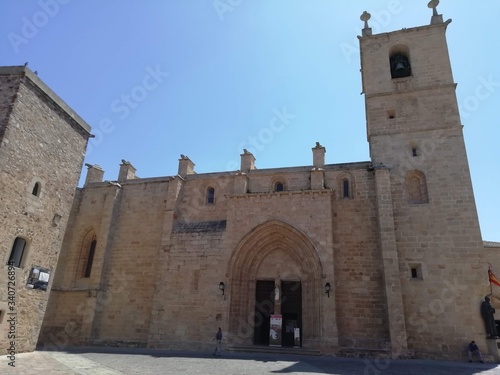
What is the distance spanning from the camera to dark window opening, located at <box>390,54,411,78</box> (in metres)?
17.2

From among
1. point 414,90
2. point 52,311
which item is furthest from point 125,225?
point 414,90

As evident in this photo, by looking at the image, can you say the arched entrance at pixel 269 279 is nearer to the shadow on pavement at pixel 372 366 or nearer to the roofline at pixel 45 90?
the shadow on pavement at pixel 372 366

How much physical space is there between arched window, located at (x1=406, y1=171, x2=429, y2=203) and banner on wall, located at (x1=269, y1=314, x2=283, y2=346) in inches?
285

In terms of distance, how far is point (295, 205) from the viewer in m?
15.4

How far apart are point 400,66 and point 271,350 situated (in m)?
14.1

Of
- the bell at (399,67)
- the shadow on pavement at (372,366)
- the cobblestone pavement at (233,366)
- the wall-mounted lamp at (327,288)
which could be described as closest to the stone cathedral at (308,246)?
the wall-mounted lamp at (327,288)

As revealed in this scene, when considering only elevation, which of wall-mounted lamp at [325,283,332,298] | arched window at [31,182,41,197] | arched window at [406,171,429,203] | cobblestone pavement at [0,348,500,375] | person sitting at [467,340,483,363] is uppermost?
arched window at [406,171,429,203]

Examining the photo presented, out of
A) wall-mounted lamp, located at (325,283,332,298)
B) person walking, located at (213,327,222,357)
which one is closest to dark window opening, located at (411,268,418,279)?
wall-mounted lamp, located at (325,283,332,298)

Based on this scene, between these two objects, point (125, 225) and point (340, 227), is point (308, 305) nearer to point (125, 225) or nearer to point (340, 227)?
point (340, 227)

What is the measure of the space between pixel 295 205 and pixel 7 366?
10987 mm

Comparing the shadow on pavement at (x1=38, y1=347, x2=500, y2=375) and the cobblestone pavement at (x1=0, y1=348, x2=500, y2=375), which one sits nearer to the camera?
the cobblestone pavement at (x1=0, y1=348, x2=500, y2=375)

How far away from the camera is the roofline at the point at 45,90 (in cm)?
1009

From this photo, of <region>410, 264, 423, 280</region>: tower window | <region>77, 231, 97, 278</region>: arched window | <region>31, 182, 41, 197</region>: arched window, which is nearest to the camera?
<region>31, 182, 41, 197</region>: arched window

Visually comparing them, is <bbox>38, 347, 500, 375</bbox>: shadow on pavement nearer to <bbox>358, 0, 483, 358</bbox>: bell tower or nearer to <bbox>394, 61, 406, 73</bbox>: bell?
<bbox>358, 0, 483, 358</bbox>: bell tower
